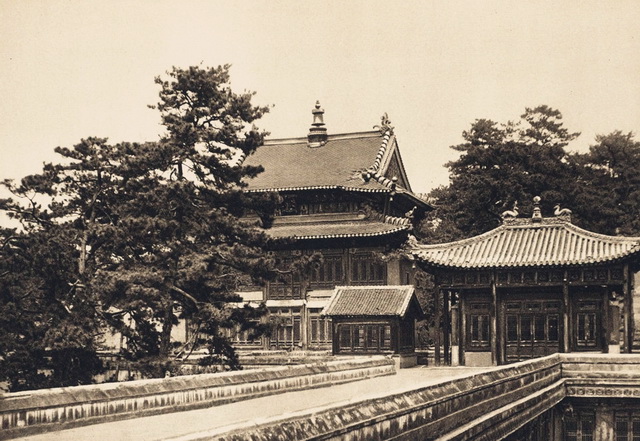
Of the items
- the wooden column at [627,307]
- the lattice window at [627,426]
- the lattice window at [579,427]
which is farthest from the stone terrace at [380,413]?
the wooden column at [627,307]

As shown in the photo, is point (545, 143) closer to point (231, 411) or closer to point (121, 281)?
point (121, 281)

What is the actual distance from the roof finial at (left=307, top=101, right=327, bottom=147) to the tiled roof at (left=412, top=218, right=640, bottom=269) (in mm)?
16286

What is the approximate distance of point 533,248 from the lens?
89.7ft

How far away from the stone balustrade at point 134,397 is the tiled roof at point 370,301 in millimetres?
13238

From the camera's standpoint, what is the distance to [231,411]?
13.0 metres

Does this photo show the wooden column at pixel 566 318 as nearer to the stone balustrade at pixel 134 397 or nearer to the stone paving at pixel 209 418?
the stone paving at pixel 209 418

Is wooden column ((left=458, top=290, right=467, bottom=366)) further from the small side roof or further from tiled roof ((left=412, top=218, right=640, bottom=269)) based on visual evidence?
the small side roof

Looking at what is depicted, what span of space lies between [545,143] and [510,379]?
32.4 metres

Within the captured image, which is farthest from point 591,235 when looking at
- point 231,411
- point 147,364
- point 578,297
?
point 231,411

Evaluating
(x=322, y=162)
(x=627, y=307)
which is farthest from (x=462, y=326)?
(x=322, y=162)

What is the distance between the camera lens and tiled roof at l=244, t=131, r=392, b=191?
38.6 m

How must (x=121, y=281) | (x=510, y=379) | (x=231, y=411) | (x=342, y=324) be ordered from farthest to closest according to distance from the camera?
1. (x=342, y=324)
2. (x=121, y=281)
3. (x=510, y=379)
4. (x=231, y=411)

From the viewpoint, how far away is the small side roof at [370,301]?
3111 cm

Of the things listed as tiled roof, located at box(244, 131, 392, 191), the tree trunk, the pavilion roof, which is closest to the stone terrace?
the tree trunk
